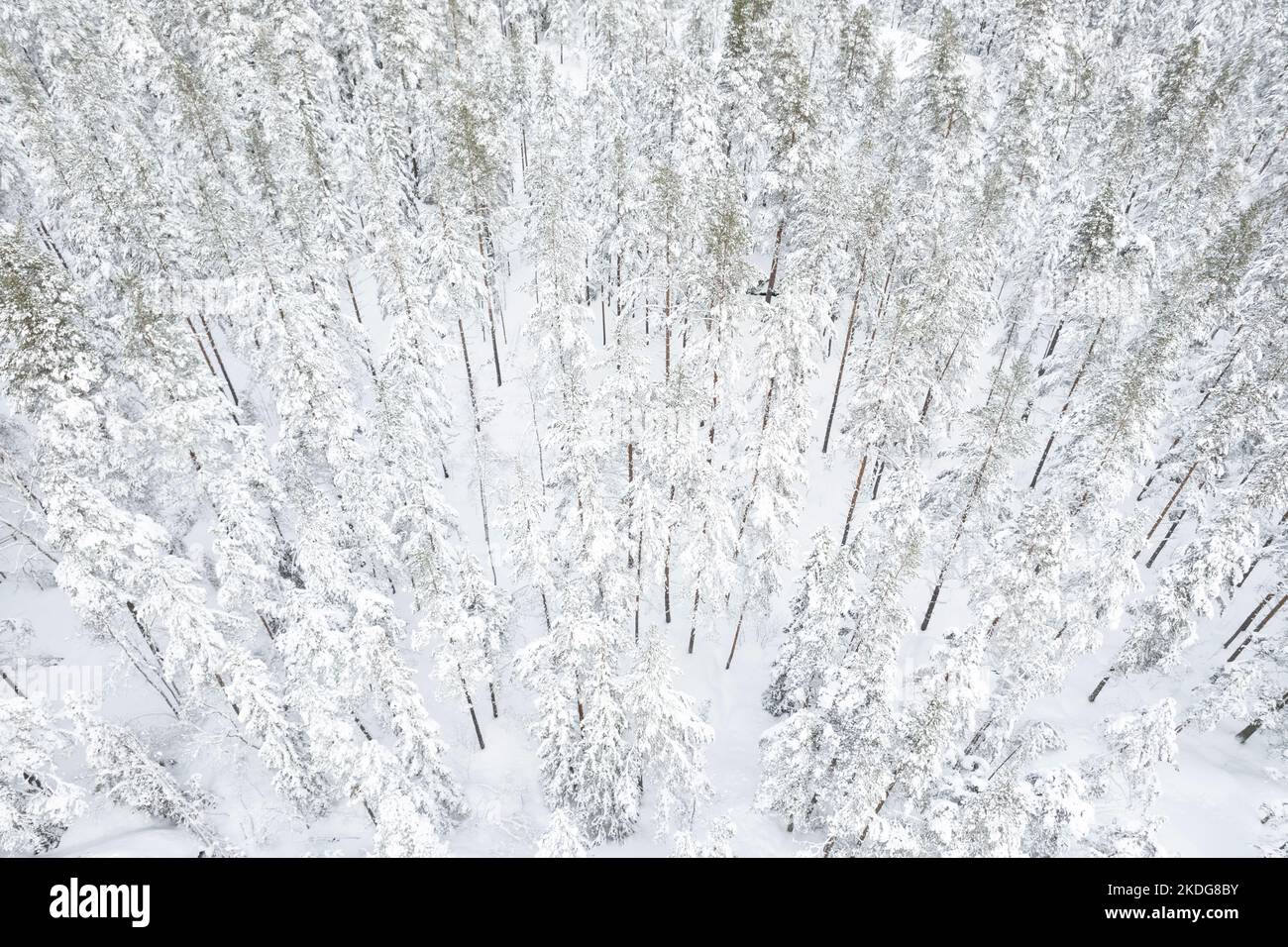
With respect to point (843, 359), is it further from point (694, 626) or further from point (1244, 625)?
point (1244, 625)

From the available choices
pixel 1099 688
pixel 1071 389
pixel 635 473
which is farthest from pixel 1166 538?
pixel 635 473

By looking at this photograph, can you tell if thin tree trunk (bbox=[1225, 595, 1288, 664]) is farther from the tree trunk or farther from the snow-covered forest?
the tree trunk

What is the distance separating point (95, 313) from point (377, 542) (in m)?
15.6

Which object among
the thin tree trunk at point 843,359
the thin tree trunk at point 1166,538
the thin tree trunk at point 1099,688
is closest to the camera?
the thin tree trunk at point 1099,688

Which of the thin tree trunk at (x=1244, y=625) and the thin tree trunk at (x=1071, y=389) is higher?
the thin tree trunk at (x=1071, y=389)

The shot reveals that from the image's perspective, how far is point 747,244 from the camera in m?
20.7

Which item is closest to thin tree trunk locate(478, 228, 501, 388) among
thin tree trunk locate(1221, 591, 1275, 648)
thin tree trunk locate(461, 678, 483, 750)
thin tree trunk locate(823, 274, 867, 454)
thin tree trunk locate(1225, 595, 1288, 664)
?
thin tree trunk locate(823, 274, 867, 454)

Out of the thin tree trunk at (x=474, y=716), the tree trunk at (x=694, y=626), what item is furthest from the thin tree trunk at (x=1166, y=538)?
the thin tree trunk at (x=474, y=716)

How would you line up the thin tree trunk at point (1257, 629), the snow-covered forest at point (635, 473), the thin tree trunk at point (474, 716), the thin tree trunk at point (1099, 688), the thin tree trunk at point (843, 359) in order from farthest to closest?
1. the thin tree trunk at point (843, 359)
2. the thin tree trunk at point (1099, 688)
3. the thin tree trunk at point (1257, 629)
4. the thin tree trunk at point (474, 716)
5. the snow-covered forest at point (635, 473)

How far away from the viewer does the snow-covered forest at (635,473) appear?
809 inches

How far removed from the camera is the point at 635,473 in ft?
87.5

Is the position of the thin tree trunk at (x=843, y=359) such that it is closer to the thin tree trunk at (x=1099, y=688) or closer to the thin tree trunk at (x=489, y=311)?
the thin tree trunk at (x=1099, y=688)

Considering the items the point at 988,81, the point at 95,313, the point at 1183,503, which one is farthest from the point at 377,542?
the point at 988,81

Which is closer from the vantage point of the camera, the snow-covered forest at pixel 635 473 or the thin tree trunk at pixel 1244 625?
the snow-covered forest at pixel 635 473
